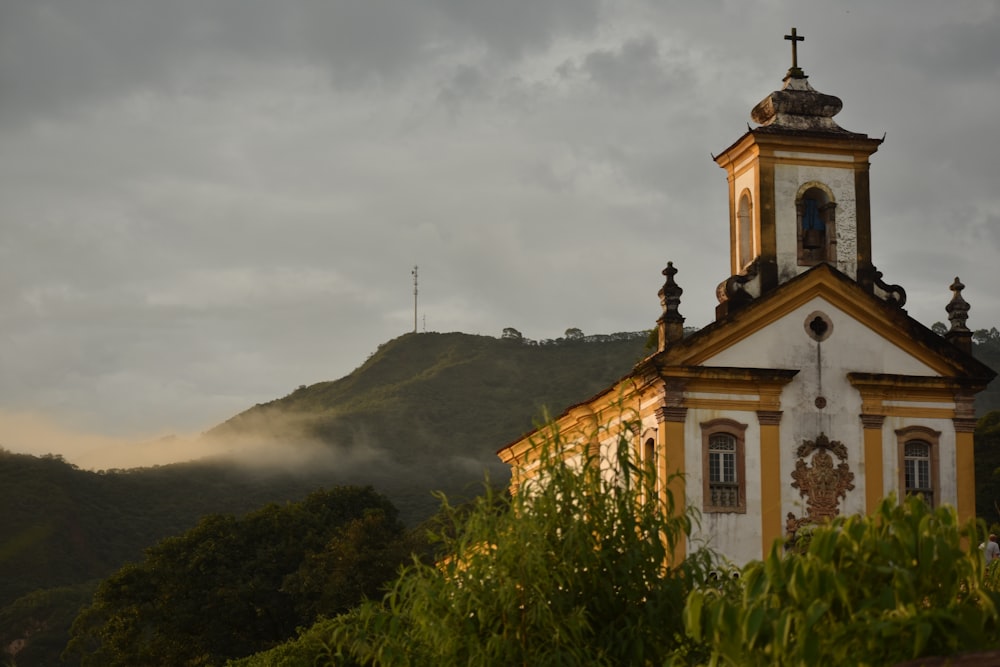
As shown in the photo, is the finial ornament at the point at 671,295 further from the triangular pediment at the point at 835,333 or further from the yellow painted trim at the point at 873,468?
the yellow painted trim at the point at 873,468

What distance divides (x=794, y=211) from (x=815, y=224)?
0.74 m

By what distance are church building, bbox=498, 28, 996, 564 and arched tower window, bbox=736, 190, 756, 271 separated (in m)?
0.04

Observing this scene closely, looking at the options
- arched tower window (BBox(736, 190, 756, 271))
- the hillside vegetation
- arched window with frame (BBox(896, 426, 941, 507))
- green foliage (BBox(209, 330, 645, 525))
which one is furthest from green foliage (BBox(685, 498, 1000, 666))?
green foliage (BBox(209, 330, 645, 525))

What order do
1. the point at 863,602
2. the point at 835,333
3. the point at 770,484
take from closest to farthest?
the point at 863,602, the point at 770,484, the point at 835,333

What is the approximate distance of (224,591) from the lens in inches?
2297

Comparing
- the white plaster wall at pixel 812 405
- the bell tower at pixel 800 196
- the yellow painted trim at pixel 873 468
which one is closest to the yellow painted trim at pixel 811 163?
the bell tower at pixel 800 196

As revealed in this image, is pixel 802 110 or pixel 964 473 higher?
pixel 802 110

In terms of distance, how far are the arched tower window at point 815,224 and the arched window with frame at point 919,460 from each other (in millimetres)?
4162

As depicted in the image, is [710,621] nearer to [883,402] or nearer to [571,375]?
[883,402]

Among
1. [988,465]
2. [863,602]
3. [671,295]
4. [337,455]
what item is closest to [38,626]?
[988,465]

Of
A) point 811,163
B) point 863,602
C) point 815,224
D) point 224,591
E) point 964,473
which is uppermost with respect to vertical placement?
point 811,163

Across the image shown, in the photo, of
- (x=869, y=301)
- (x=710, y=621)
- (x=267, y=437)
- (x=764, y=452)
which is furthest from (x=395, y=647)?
(x=267, y=437)

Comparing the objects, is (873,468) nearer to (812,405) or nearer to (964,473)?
(812,405)

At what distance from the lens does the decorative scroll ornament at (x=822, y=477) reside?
33250 millimetres
